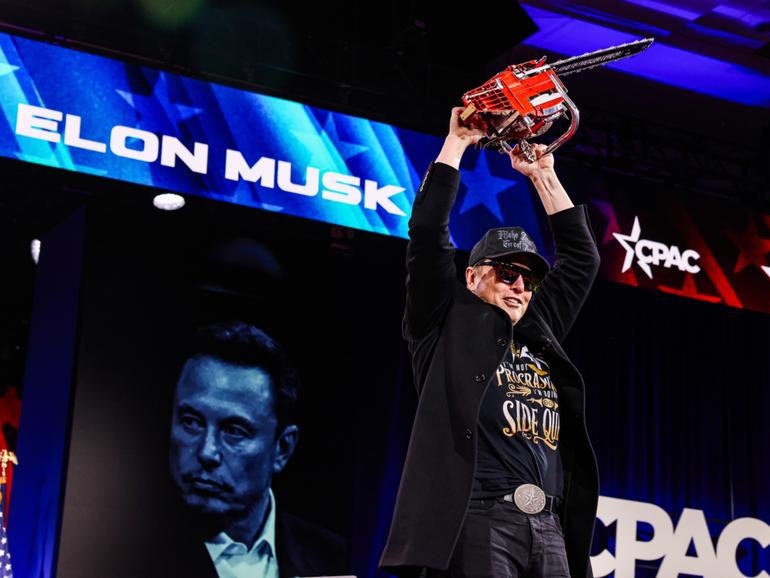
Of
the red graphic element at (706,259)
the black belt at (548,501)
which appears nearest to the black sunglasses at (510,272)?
the black belt at (548,501)

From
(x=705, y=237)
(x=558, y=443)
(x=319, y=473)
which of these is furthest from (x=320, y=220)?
(x=558, y=443)

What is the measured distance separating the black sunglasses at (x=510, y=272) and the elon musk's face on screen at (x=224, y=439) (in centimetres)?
356

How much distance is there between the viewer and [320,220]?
21.1ft

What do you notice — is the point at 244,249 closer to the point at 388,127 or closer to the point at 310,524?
the point at 388,127

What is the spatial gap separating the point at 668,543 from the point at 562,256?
5.06 meters

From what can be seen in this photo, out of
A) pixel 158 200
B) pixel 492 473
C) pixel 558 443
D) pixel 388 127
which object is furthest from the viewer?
pixel 388 127

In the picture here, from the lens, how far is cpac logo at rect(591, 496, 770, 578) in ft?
24.3

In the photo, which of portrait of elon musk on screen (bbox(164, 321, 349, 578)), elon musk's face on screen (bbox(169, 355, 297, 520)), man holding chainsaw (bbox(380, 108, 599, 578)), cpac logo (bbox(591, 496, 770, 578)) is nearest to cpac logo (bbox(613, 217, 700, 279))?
cpac logo (bbox(591, 496, 770, 578))

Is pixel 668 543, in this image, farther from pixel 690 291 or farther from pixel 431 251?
pixel 431 251

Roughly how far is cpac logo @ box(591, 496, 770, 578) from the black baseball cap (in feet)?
15.9

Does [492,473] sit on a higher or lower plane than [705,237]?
lower

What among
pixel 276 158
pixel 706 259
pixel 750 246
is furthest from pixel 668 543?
pixel 276 158

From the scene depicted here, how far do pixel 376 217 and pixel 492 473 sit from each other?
4.17 metres

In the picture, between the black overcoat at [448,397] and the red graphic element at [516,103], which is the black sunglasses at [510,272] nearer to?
the black overcoat at [448,397]
